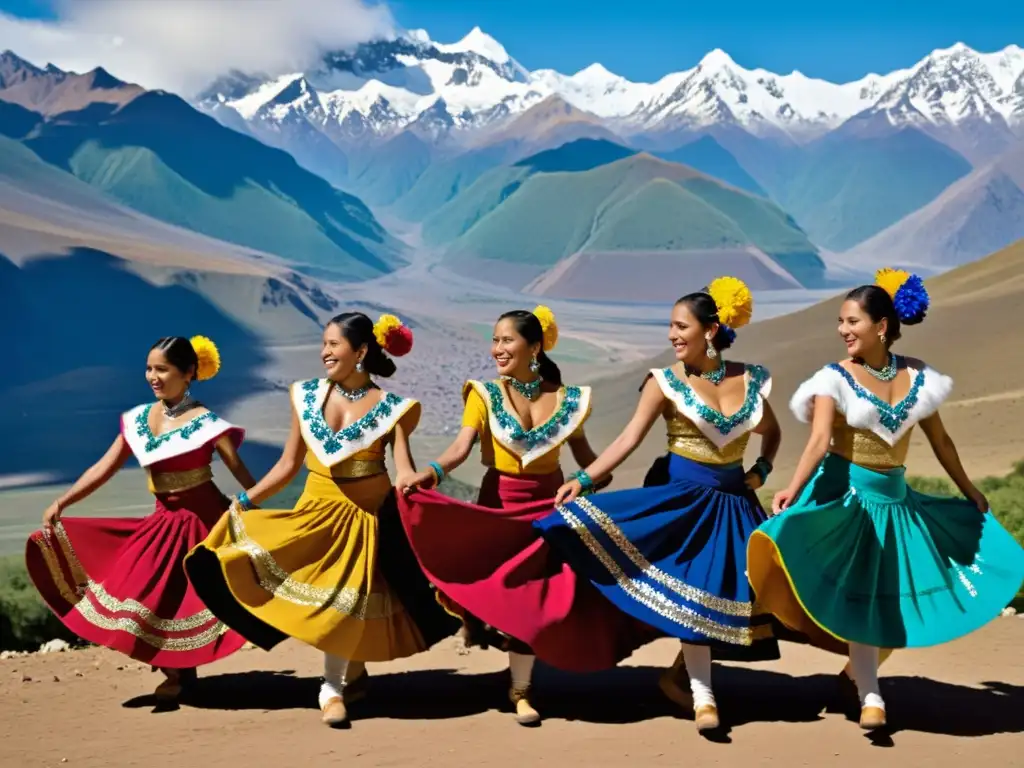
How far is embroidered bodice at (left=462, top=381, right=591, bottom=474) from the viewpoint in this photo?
5730 millimetres

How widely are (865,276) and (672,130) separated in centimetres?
8663

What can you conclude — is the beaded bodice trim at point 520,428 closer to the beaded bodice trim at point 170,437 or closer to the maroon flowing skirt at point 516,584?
the maroon flowing skirt at point 516,584

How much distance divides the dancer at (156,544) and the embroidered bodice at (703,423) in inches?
73.1

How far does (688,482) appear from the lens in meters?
5.56

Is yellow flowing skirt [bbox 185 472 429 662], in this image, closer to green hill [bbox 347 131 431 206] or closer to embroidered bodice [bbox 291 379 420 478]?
embroidered bodice [bbox 291 379 420 478]

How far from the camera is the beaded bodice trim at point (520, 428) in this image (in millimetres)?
5727

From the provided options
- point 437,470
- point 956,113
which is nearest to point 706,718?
point 437,470

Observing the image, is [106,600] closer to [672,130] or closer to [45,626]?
[45,626]

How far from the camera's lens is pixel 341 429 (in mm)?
5711

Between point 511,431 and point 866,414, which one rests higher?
point 866,414

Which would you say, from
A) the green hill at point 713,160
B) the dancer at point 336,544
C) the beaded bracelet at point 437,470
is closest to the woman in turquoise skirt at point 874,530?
the beaded bracelet at point 437,470

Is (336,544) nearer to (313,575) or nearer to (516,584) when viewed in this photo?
(313,575)

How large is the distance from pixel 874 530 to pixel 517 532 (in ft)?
4.63

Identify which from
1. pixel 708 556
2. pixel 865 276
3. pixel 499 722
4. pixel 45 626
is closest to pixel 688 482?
pixel 708 556
